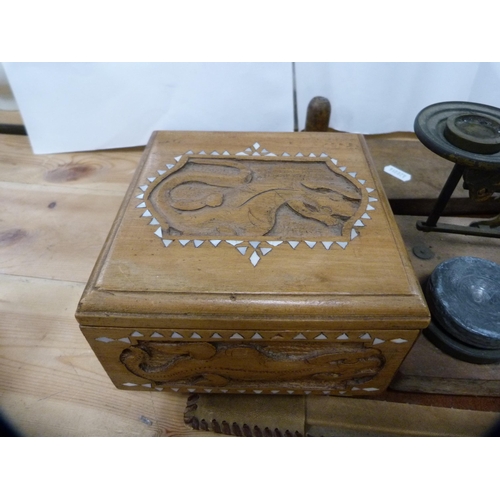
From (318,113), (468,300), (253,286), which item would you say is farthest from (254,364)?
(318,113)

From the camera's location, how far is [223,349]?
2.00 feet

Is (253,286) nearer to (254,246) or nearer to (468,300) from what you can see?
(254,246)

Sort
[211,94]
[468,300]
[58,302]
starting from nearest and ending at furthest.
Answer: [468,300] → [58,302] → [211,94]

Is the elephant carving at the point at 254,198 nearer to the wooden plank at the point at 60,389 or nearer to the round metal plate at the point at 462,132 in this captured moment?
the round metal plate at the point at 462,132

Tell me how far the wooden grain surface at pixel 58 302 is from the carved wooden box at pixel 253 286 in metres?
0.09

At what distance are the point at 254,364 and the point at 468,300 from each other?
15.5 inches

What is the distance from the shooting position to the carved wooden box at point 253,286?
0.56m

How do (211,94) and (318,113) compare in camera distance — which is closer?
(318,113)

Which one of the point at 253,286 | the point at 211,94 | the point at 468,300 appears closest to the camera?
the point at 253,286

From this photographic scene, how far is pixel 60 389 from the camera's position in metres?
0.74

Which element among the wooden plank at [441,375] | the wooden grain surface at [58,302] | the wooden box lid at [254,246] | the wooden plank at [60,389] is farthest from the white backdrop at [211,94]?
the wooden plank at [441,375]

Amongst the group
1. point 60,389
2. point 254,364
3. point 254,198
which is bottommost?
point 60,389

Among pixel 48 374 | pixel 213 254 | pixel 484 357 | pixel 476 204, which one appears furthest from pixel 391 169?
pixel 48 374

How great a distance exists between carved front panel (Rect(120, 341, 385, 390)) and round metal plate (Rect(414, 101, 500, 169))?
0.37 m
